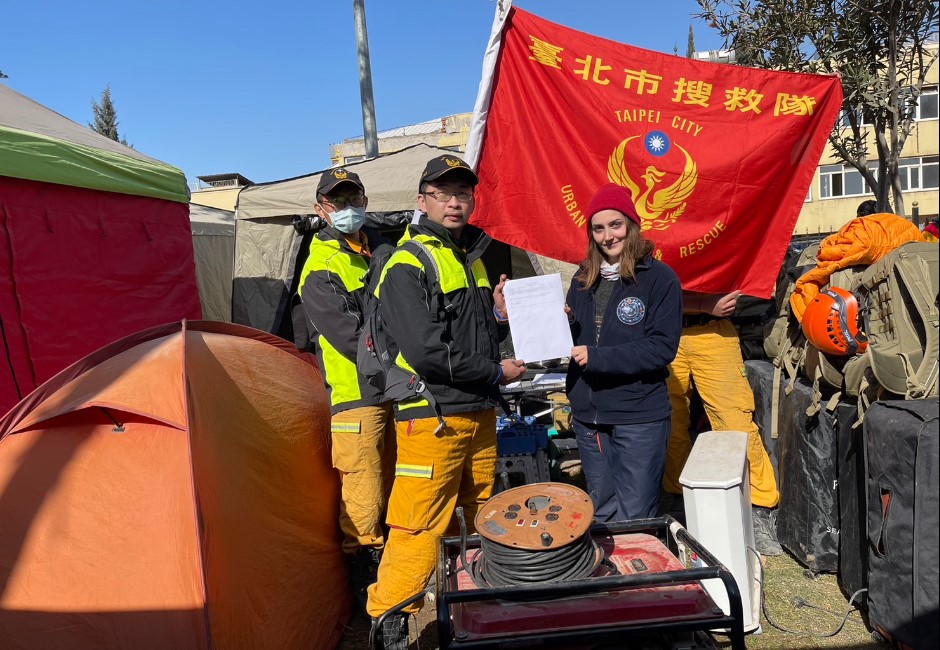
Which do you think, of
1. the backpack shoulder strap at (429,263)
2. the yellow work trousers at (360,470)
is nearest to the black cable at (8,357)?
the yellow work trousers at (360,470)

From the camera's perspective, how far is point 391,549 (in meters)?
2.86

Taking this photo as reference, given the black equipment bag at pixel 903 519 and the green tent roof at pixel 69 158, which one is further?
the green tent roof at pixel 69 158

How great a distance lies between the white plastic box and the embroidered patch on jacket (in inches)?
30.8

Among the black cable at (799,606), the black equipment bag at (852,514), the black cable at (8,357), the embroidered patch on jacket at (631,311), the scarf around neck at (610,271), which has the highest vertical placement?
the scarf around neck at (610,271)

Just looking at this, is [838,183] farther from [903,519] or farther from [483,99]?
[903,519]

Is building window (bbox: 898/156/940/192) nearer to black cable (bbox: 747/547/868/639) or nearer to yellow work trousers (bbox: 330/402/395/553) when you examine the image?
black cable (bbox: 747/547/868/639)

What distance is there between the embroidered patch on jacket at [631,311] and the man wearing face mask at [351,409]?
135 centimetres

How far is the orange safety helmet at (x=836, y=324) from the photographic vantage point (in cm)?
323

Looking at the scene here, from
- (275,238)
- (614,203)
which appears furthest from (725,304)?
(275,238)

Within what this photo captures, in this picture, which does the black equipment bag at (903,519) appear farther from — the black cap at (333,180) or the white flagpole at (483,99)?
the black cap at (333,180)

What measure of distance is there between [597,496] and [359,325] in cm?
154

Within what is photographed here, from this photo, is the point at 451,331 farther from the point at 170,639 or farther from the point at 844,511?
the point at 844,511

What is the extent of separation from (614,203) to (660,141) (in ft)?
3.80

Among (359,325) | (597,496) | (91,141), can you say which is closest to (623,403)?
(597,496)
